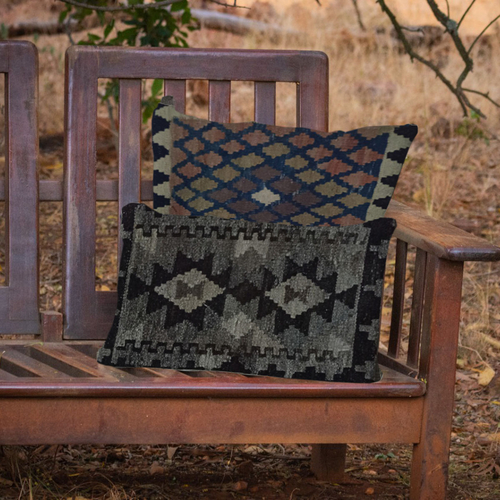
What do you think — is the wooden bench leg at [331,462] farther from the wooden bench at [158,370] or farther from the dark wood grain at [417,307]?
the dark wood grain at [417,307]

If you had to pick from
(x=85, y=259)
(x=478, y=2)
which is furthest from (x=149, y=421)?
(x=478, y=2)

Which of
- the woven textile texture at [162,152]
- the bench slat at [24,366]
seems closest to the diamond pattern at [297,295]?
the woven textile texture at [162,152]

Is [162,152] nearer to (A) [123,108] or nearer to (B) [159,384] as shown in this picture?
(A) [123,108]

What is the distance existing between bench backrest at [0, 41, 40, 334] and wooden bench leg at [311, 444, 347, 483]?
0.89 m

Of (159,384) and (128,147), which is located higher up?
(128,147)

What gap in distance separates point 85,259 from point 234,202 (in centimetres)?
44

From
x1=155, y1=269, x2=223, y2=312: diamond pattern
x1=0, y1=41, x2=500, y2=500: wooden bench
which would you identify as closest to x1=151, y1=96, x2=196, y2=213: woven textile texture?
x1=0, y1=41, x2=500, y2=500: wooden bench

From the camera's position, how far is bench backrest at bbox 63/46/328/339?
222 cm

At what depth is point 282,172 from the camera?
214 centimetres

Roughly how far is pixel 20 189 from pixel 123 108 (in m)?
0.35

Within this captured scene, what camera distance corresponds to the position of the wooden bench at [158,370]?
1782 millimetres

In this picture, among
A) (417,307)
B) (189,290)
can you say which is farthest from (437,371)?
(189,290)

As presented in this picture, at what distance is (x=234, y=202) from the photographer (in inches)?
83.4

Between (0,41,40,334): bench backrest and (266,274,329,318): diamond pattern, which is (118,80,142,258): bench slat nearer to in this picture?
(0,41,40,334): bench backrest
